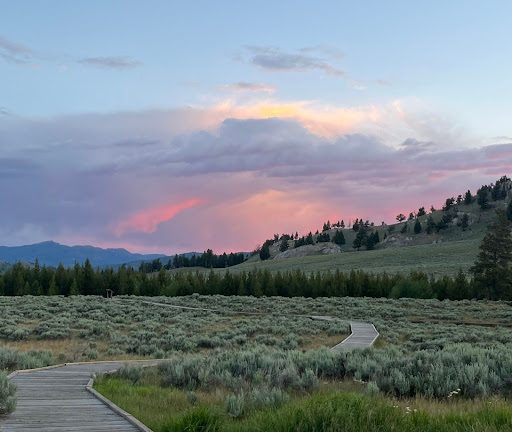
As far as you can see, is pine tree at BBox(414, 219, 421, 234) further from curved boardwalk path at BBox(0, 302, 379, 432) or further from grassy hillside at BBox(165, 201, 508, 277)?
curved boardwalk path at BBox(0, 302, 379, 432)

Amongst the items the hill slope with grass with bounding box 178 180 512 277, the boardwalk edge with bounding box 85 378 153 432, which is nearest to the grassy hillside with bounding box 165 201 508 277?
the hill slope with grass with bounding box 178 180 512 277

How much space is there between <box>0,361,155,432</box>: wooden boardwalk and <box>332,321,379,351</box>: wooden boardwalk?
11.2m

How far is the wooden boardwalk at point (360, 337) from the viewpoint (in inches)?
886

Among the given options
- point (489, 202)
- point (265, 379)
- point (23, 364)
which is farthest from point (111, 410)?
point (489, 202)

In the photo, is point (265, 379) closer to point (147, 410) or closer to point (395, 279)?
point (147, 410)

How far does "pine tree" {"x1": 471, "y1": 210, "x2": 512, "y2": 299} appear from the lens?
220 ft

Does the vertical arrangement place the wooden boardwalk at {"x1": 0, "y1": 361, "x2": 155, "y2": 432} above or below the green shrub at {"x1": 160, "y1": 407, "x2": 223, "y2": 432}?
below

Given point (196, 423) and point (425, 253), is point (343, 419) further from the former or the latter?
point (425, 253)

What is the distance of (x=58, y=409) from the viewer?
909cm

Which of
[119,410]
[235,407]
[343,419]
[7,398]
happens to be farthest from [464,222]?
[7,398]

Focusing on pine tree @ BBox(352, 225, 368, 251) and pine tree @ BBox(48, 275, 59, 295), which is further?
pine tree @ BBox(352, 225, 368, 251)

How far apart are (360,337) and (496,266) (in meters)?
49.2

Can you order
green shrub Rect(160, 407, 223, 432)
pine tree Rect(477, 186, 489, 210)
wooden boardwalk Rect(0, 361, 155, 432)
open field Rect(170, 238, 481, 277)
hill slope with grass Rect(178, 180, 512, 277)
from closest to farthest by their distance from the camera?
green shrub Rect(160, 407, 223, 432), wooden boardwalk Rect(0, 361, 155, 432), open field Rect(170, 238, 481, 277), hill slope with grass Rect(178, 180, 512, 277), pine tree Rect(477, 186, 489, 210)

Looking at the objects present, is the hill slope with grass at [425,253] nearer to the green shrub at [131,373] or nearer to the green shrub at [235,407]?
the green shrub at [131,373]
